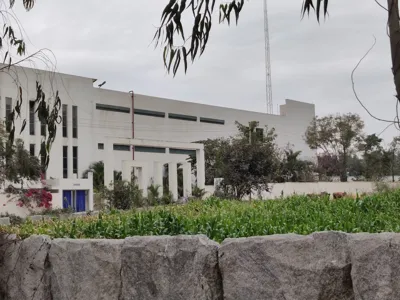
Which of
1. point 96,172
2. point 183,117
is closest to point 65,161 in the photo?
point 96,172

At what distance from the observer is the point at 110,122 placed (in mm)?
46688

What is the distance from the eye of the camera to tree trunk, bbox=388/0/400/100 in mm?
2043

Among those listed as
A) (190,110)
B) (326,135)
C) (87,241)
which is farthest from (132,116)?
(87,241)

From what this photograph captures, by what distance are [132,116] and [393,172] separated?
23.1 metres

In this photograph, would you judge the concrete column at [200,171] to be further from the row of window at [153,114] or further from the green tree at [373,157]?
the green tree at [373,157]

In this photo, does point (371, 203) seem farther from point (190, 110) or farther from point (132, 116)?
point (190, 110)

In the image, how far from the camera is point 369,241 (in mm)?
3002

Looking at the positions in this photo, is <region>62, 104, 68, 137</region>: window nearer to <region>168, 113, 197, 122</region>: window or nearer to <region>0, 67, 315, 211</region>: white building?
<region>0, 67, 315, 211</region>: white building

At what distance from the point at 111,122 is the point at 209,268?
4391 cm

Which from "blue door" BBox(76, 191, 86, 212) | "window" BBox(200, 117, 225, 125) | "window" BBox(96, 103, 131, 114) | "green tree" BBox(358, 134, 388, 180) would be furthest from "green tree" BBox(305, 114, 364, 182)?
"blue door" BBox(76, 191, 86, 212)

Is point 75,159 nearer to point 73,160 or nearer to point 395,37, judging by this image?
point 73,160

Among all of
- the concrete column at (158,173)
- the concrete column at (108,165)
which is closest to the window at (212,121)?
the concrete column at (158,173)

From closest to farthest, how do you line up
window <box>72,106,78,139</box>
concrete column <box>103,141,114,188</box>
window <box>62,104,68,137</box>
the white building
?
concrete column <box>103,141,114,188</box>
the white building
window <box>62,104,68,137</box>
window <box>72,106,78,139</box>

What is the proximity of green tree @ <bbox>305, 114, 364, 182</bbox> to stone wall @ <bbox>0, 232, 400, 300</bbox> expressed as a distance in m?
49.3
